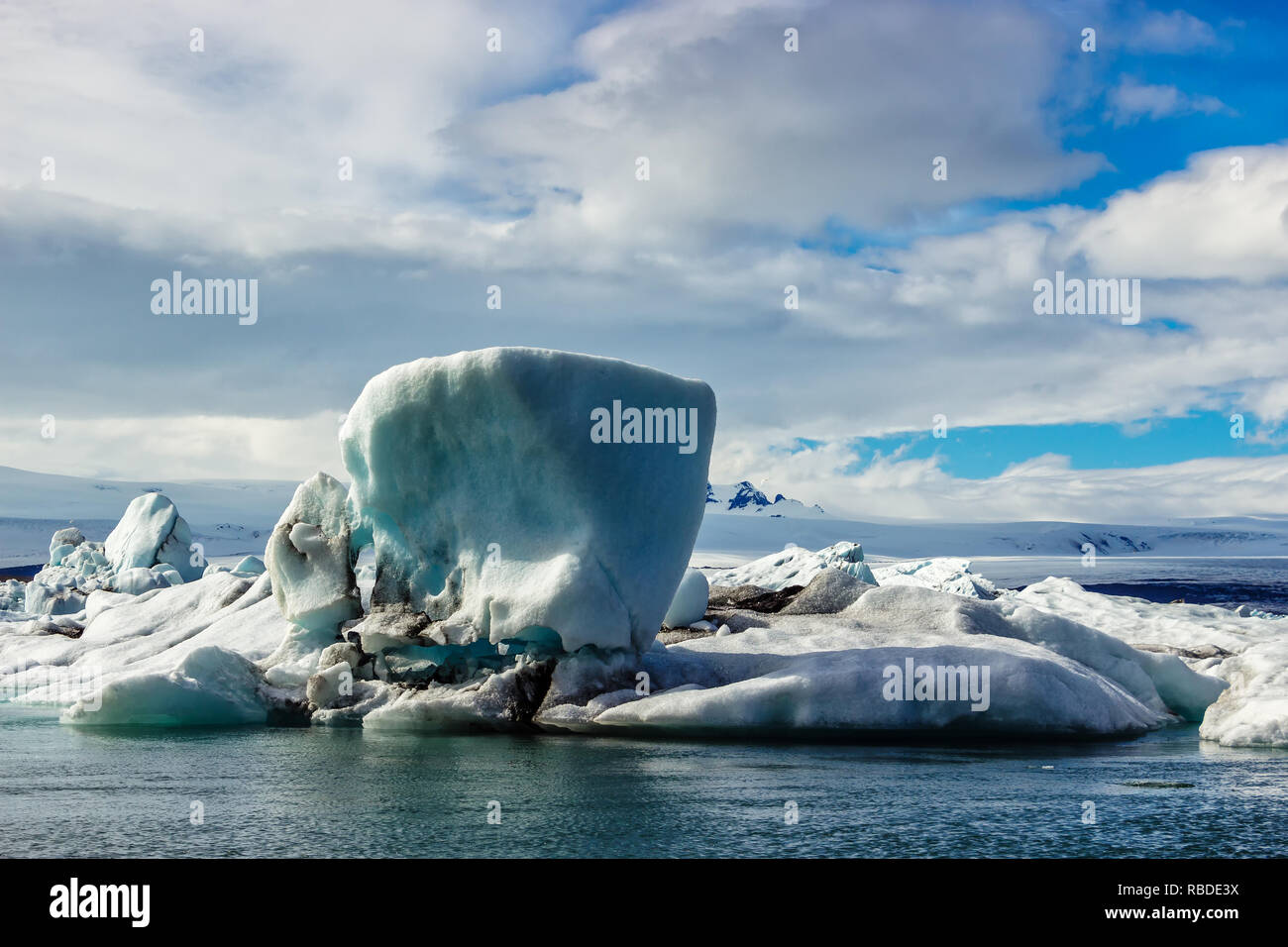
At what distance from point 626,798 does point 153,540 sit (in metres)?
31.7

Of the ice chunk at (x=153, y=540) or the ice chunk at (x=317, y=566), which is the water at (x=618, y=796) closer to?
the ice chunk at (x=317, y=566)

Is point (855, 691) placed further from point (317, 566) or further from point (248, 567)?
point (248, 567)

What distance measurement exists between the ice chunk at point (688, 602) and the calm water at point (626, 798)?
22.1ft

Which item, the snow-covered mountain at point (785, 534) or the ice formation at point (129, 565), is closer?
the ice formation at point (129, 565)

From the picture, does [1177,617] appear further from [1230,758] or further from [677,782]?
[677,782]

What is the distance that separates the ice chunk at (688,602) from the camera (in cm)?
1991

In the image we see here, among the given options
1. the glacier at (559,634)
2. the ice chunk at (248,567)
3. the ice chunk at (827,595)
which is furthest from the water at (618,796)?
the ice chunk at (248,567)

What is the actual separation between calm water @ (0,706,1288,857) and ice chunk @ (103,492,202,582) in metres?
25.2

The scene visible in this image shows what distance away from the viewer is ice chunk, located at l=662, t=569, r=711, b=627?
65.3 ft

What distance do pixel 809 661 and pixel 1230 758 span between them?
4876 millimetres

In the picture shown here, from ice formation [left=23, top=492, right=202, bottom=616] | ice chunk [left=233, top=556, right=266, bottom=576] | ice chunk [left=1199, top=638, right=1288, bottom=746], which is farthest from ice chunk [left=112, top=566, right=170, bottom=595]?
ice chunk [left=1199, top=638, right=1288, bottom=746]

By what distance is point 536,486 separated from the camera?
1493 centimetres

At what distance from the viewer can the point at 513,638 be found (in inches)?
596
